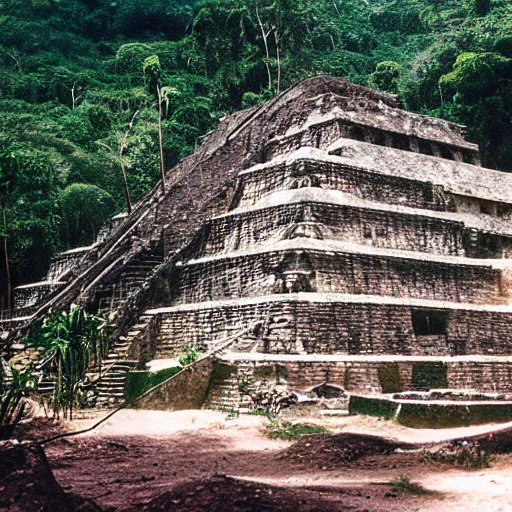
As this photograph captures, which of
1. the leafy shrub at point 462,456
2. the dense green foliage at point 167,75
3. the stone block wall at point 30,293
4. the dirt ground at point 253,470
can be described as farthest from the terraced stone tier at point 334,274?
the dense green foliage at point 167,75

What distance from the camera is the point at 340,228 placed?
16.3m

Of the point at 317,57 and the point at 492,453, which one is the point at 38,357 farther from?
the point at 317,57

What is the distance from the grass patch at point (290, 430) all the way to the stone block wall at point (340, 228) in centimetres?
591

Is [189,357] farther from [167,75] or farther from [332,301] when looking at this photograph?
[167,75]

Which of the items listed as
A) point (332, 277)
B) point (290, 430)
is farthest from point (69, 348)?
point (332, 277)

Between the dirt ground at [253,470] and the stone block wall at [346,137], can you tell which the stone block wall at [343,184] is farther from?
the dirt ground at [253,470]

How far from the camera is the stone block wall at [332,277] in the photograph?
14867mm

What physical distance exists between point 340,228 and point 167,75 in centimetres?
3069

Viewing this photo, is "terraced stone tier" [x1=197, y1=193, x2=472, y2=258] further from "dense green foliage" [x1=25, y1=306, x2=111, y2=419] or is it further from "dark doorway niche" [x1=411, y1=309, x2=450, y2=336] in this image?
"dense green foliage" [x1=25, y1=306, x2=111, y2=419]

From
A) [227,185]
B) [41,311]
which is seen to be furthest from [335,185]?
[41,311]

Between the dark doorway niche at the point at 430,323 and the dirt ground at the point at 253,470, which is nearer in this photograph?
the dirt ground at the point at 253,470

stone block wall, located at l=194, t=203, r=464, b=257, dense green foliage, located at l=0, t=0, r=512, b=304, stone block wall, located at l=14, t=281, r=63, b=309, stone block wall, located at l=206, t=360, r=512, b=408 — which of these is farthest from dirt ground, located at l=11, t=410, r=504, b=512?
dense green foliage, located at l=0, t=0, r=512, b=304

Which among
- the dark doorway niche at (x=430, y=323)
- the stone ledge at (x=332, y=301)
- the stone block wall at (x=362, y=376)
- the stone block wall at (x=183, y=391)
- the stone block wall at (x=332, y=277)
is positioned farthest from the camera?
the dark doorway niche at (x=430, y=323)

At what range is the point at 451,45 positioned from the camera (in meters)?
39.9
